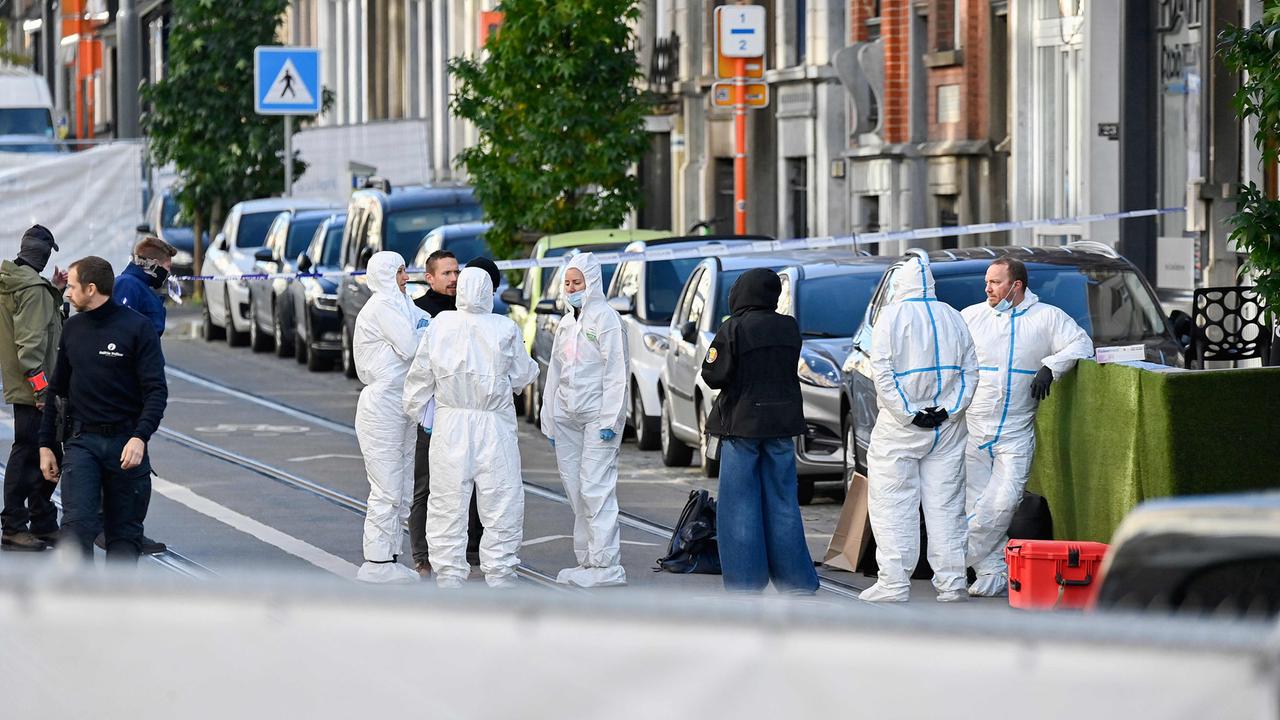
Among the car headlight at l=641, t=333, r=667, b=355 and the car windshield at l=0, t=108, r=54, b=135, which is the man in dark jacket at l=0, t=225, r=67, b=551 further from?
the car windshield at l=0, t=108, r=54, b=135

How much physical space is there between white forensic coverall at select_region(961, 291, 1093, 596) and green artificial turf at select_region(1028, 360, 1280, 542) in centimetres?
39

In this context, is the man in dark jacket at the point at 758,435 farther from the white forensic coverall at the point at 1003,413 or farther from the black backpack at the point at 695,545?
the black backpack at the point at 695,545

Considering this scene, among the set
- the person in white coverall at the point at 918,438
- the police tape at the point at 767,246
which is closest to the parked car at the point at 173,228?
the police tape at the point at 767,246

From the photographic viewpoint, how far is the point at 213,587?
11.0ft

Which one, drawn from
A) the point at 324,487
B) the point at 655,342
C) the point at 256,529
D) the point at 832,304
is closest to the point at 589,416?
the point at 256,529

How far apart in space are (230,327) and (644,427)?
13257 mm

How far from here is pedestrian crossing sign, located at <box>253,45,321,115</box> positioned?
31.1 meters

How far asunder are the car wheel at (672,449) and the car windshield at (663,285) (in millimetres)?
1110

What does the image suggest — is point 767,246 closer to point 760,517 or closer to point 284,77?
point 760,517

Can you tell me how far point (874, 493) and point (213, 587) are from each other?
805 centimetres

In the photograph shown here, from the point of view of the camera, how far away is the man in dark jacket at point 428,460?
40.3ft

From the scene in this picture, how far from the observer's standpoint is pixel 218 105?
39344 mm

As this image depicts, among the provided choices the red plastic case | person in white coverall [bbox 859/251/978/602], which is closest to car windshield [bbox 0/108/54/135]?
person in white coverall [bbox 859/251/978/602]

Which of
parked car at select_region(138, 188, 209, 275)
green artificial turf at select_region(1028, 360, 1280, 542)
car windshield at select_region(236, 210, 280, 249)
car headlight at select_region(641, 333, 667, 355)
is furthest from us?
parked car at select_region(138, 188, 209, 275)
